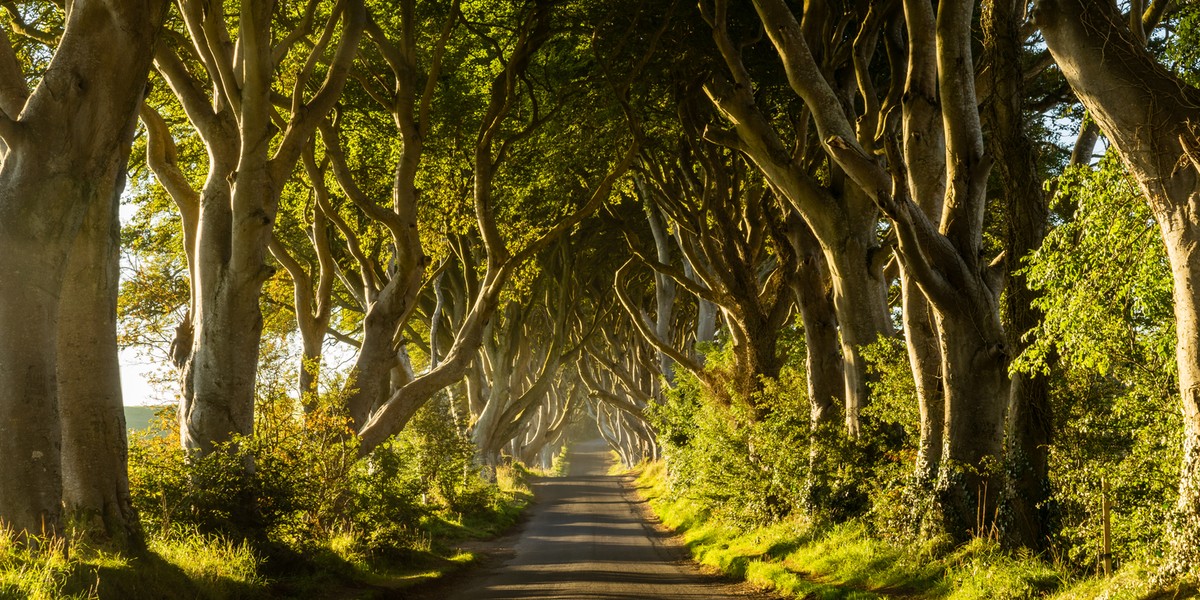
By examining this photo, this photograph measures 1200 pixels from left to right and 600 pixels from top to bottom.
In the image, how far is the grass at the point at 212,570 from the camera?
7.28 m

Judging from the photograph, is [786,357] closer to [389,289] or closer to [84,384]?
[389,289]

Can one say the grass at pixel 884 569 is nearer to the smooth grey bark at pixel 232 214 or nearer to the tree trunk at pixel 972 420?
the tree trunk at pixel 972 420

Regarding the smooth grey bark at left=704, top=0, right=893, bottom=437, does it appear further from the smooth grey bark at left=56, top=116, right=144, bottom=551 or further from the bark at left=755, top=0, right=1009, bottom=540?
the smooth grey bark at left=56, top=116, right=144, bottom=551

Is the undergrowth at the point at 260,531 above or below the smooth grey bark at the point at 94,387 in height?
below

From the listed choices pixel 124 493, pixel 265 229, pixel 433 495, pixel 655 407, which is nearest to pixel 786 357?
pixel 655 407

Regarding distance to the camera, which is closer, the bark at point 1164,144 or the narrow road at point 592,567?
the bark at point 1164,144

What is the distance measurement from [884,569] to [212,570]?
284 inches

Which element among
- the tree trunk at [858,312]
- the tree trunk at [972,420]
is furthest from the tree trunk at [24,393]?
the tree trunk at [858,312]

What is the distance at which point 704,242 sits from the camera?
62.5ft

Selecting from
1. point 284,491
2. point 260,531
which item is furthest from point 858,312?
point 260,531

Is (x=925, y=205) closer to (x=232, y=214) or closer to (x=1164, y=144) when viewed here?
(x=1164, y=144)

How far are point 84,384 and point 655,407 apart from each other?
20069mm

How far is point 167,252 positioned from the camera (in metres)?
26.8

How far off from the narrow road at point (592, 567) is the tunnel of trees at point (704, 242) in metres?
1.88
